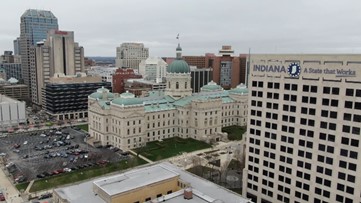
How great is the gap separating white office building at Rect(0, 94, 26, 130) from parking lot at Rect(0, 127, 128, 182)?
17.5 metres

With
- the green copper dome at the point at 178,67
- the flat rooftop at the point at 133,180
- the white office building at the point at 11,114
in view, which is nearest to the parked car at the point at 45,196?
the flat rooftop at the point at 133,180

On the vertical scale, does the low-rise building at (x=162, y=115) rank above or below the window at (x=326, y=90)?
below

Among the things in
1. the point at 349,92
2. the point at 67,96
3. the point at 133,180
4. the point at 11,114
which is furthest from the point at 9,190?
the point at 67,96

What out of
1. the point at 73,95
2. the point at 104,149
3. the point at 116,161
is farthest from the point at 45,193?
the point at 73,95

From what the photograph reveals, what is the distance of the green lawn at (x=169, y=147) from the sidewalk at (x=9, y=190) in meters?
47.1

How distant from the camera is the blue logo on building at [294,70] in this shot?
6719 centimetres

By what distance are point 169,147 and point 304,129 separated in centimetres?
7422

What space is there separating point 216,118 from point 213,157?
32.2m

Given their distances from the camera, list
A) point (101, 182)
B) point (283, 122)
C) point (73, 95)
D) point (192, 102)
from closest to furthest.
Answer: point (101, 182)
point (283, 122)
point (192, 102)
point (73, 95)

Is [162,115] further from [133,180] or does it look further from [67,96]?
[133,180]

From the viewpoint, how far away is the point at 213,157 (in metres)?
120

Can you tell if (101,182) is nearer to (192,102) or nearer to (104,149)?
(104,149)

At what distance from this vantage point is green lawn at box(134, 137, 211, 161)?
124m

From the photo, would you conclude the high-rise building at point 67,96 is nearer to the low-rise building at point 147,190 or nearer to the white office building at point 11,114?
the white office building at point 11,114
